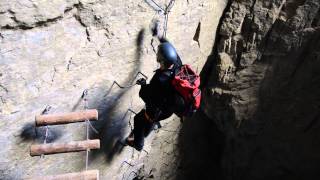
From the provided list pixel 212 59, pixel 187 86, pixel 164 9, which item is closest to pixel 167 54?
pixel 187 86

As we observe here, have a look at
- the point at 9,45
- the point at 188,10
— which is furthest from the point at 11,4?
the point at 188,10

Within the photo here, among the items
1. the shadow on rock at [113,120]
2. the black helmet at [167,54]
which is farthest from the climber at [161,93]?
the shadow on rock at [113,120]

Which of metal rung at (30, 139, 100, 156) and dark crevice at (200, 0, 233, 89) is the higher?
dark crevice at (200, 0, 233, 89)

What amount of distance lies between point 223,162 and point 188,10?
2783mm

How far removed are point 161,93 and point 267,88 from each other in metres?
2.03

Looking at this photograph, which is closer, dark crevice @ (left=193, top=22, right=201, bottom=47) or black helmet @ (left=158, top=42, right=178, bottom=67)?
black helmet @ (left=158, top=42, right=178, bottom=67)

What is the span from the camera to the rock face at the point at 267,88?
14.6 feet

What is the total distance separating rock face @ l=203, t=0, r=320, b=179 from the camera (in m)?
4.45

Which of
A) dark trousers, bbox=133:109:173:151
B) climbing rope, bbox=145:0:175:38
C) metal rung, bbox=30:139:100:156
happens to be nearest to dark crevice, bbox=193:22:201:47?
climbing rope, bbox=145:0:175:38

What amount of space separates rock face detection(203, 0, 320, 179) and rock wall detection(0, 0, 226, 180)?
0.68 m

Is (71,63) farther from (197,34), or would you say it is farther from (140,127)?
(197,34)

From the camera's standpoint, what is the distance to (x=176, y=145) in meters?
5.29

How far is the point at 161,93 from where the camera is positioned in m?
3.36

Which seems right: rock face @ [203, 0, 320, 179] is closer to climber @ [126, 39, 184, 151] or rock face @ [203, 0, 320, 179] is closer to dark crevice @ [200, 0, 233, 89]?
dark crevice @ [200, 0, 233, 89]
